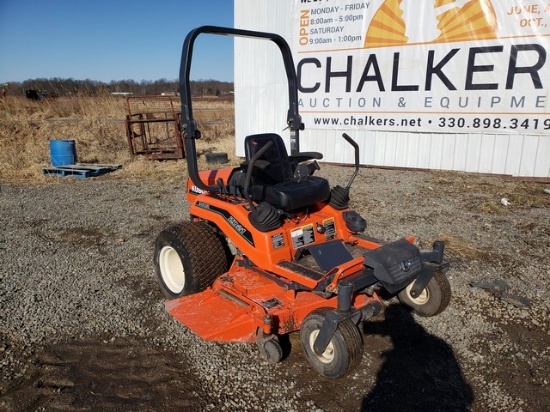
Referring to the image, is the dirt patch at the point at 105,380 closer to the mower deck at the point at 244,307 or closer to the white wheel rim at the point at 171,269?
the mower deck at the point at 244,307

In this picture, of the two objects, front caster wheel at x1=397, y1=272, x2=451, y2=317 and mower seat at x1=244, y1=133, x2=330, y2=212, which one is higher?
mower seat at x1=244, y1=133, x2=330, y2=212

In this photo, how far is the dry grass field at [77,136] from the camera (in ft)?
33.0

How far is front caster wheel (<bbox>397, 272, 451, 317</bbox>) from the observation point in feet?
11.0

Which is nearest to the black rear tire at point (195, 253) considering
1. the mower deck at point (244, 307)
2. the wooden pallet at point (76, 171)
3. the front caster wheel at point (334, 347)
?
the mower deck at point (244, 307)

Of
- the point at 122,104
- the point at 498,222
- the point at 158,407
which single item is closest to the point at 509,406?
the point at 158,407

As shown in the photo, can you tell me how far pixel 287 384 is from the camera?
2785 millimetres

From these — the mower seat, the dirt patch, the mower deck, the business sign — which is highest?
the business sign

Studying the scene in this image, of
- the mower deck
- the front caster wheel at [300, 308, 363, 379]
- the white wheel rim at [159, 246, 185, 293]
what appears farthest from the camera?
the white wheel rim at [159, 246, 185, 293]

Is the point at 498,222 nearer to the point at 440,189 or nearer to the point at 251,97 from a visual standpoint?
the point at 440,189

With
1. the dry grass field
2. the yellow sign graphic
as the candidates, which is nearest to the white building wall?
the dry grass field

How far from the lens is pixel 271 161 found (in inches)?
147

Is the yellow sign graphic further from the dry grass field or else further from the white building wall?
the dry grass field

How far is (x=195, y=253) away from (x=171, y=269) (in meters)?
0.58

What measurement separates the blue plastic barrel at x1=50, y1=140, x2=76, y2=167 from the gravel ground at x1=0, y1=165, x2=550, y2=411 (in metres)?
4.38
